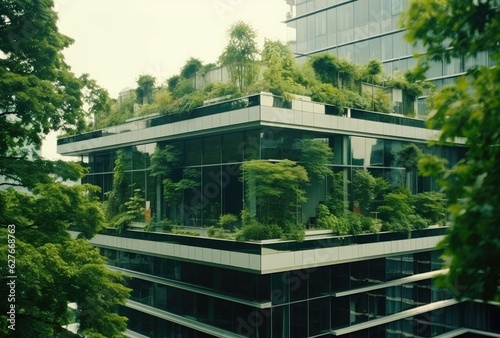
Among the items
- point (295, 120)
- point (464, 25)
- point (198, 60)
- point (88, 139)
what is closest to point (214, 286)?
point (295, 120)

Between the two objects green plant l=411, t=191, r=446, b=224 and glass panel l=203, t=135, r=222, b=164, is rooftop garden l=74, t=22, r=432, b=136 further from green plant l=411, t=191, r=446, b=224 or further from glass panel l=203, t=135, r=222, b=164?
green plant l=411, t=191, r=446, b=224

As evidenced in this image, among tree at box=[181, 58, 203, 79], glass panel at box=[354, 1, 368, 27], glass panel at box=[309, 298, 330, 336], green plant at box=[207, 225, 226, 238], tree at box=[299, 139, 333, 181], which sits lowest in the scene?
glass panel at box=[309, 298, 330, 336]

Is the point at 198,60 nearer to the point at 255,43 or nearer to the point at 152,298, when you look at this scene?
the point at 255,43

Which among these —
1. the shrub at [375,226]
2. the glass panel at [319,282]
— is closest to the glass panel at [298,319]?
the glass panel at [319,282]

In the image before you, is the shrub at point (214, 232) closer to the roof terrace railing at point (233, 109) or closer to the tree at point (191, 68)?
the roof terrace railing at point (233, 109)

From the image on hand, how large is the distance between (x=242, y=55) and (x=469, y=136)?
1921 cm

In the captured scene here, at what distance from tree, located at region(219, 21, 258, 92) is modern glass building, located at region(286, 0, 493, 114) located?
21113mm

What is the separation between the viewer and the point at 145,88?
33125 mm

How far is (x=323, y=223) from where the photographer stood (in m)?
24.0

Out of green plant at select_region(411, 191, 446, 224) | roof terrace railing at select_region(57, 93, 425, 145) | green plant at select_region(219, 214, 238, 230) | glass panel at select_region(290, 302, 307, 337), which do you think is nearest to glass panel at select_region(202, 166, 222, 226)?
green plant at select_region(219, 214, 238, 230)

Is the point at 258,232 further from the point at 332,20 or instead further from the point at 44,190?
the point at 332,20

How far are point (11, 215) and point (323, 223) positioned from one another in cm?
1400

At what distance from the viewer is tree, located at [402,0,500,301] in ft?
18.3

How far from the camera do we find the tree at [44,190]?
1319 cm
